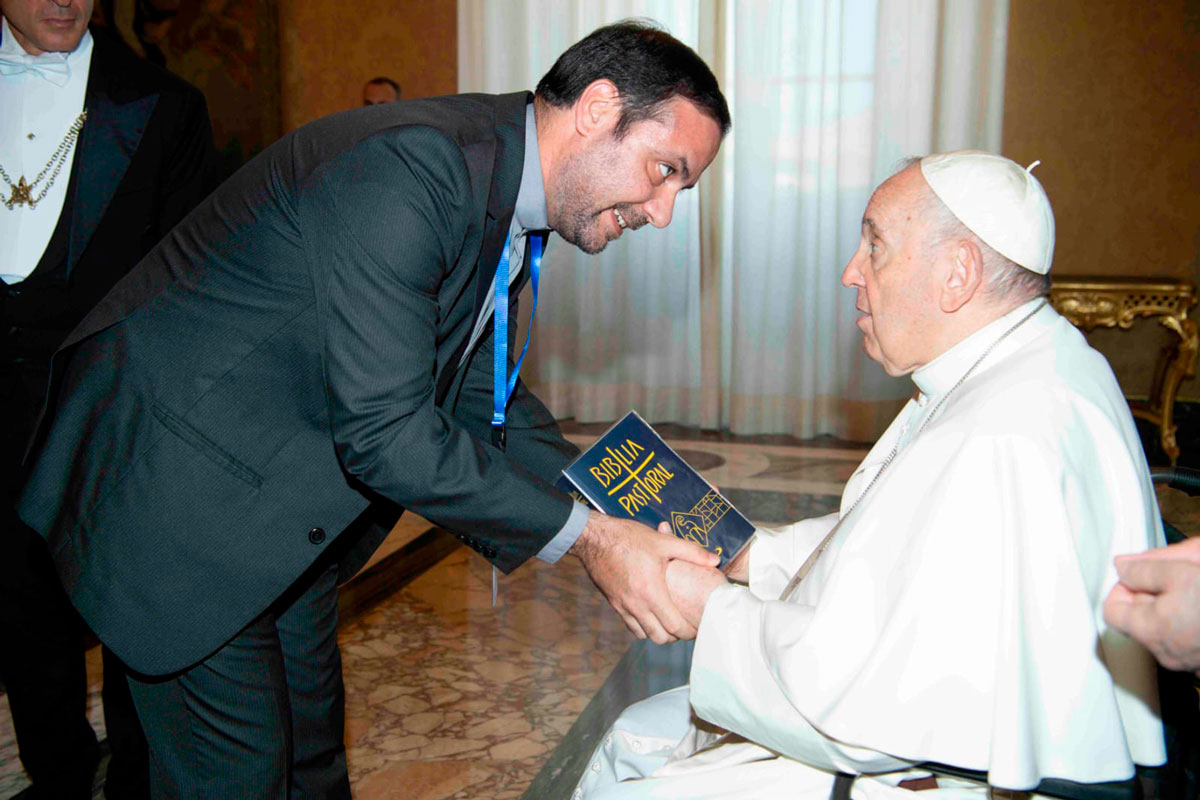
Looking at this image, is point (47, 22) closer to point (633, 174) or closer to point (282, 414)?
point (282, 414)

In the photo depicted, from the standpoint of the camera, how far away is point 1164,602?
1.14 m

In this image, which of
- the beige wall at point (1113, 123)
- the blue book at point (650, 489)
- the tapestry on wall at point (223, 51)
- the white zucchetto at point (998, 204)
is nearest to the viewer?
the white zucchetto at point (998, 204)

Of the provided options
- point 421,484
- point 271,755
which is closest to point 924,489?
point 421,484

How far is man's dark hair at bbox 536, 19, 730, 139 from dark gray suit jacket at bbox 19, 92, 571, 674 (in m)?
0.29

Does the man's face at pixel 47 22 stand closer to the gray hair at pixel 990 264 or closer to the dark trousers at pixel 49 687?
the dark trousers at pixel 49 687

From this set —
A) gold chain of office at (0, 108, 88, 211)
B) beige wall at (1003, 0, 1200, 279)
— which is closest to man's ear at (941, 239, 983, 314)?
gold chain of office at (0, 108, 88, 211)

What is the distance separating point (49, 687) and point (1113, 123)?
7264 millimetres

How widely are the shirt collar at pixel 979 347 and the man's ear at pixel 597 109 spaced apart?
0.80 m

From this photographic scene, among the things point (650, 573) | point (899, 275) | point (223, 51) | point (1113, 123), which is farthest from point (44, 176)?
point (1113, 123)

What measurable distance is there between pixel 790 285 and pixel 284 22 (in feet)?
15.5

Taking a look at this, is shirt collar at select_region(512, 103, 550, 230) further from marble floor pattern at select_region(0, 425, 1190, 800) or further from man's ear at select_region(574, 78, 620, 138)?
marble floor pattern at select_region(0, 425, 1190, 800)

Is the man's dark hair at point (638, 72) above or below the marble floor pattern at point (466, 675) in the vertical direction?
above

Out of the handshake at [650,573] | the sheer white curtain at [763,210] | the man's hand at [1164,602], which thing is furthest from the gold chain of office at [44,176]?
the sheer white curtain at [763,210]

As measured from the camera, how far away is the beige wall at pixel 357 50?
8172 mm
